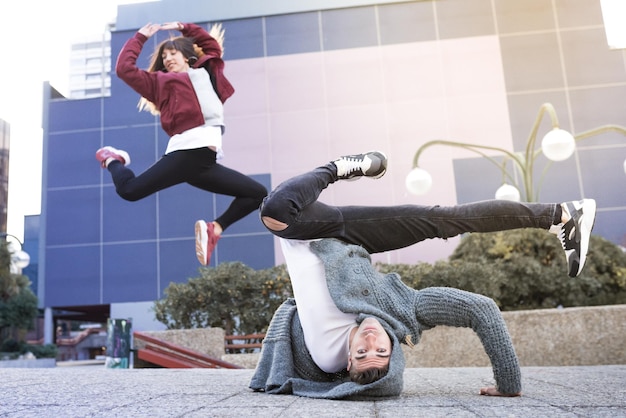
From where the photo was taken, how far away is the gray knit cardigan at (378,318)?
273cm

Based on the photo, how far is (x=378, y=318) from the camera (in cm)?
280

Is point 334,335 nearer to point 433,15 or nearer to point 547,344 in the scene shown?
point 547,344

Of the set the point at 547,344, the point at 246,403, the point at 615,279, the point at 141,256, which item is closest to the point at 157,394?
the point at 246,403

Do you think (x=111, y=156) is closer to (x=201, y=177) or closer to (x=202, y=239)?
(x=201, y=177)

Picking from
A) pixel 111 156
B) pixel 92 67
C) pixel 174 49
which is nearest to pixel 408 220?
pixel 111 156

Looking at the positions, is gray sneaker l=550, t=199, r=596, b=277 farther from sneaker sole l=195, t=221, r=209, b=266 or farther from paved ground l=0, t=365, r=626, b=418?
sneaker sole l=195, t=221, r=209, b=266

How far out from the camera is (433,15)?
640 inches

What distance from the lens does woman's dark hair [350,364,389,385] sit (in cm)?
266

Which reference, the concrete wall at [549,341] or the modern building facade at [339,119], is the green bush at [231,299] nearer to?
the concrete wall at [549,341]

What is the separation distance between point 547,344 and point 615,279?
6.32 feet

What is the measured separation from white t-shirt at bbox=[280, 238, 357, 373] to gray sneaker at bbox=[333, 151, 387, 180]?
44cm

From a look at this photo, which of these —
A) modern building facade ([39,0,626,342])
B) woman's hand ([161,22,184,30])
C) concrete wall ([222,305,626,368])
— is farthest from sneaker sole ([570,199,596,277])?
modern building facade ([39,0,626,342])

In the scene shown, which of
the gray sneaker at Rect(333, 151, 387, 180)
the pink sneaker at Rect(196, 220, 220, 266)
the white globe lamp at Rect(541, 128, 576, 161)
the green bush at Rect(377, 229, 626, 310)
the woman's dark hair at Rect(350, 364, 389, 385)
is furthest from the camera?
the white globe lamp at Rect(541, 128, 576, 161)

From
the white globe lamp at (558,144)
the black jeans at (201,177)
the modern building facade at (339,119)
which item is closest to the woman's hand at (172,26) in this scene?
the black jeans at (201,177)
